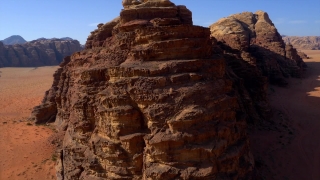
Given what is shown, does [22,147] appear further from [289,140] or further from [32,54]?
[32,54]

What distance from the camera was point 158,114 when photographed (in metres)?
11.6

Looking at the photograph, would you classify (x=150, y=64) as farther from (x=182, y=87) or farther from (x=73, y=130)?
(x=73, y=130)

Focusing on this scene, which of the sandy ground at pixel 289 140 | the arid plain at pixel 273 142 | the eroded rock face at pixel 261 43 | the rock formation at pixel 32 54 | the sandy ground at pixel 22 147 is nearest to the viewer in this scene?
the sandy ground at pixel 289 140

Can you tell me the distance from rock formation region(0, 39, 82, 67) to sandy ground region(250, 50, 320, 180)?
89.7m

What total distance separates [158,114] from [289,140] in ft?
44.7

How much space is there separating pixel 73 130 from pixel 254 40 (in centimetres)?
3589

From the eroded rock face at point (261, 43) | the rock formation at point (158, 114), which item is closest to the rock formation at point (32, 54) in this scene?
the eroded rock face at point (261, 43)

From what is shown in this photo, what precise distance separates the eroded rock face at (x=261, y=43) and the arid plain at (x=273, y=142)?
327cm

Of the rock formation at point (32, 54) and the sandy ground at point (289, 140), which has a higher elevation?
the rock formation at point (32, 54)

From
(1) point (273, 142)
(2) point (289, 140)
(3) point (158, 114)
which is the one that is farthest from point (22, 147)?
(2) point (289, 140)

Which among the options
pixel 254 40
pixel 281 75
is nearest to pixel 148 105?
pixel 281 75

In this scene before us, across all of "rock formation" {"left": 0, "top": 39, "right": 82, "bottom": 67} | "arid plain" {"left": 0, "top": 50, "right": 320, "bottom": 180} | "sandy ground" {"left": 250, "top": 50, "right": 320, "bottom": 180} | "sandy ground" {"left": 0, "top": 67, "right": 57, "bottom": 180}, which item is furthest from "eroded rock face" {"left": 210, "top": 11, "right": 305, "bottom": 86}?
"rock formation" {"left": 0, "top": 39, "right": 82, "bottom": 67}

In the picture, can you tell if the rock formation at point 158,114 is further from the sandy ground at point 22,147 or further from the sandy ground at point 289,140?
the sandy ground at point 22,147

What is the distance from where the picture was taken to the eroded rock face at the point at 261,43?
117ft
